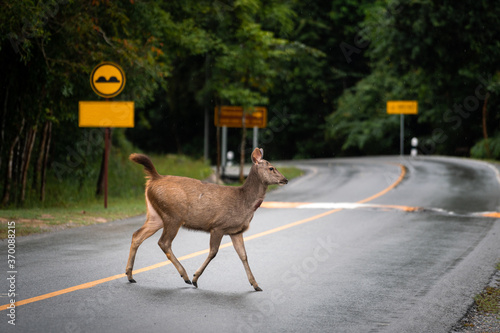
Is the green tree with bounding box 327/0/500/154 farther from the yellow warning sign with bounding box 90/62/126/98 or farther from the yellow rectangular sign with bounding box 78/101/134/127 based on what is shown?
the yellow warning sign with bounding box 90/62/126/98

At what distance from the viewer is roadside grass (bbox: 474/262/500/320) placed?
750cm

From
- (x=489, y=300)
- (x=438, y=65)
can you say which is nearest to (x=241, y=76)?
(x=438, y=65)

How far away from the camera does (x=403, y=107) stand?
4756 cm

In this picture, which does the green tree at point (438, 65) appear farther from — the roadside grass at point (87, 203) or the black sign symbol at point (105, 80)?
the black sign symbol at point (105, 80)

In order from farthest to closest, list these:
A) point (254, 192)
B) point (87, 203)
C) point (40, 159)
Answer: point (40, 159)
point (87, 203)
point (254, 192)

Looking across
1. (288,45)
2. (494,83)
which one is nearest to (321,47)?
(494,83)

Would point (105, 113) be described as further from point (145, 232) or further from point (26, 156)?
point (145, 232)

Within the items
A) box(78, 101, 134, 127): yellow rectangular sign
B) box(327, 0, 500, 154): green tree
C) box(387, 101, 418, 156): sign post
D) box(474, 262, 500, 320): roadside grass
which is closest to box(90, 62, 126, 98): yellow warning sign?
box(78, 101, 134, 127): yellow rectangular sign

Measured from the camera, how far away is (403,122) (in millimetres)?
50812

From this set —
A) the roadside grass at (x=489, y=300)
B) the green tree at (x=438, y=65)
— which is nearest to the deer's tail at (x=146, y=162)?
the roadside grass at (x=489, y=300)

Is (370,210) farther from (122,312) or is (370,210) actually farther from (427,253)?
(122,312)

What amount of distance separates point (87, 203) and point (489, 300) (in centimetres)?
1309

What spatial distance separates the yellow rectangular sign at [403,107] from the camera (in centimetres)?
4688

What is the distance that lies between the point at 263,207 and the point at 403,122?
1346 inches
